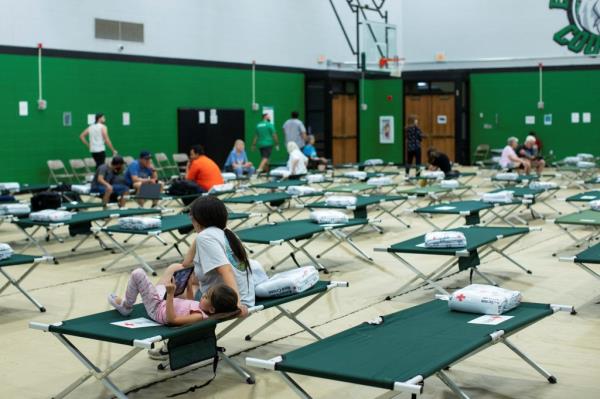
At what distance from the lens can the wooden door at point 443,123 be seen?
26.5 meters

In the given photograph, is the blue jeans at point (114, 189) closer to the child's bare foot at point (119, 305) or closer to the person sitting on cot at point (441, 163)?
the person sitting on cot at point (441, 163)

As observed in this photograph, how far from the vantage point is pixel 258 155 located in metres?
23.6

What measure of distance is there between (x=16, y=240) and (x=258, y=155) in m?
12.5

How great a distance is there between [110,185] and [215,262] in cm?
864

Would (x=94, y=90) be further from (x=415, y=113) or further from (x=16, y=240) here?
(x=415, y=113)

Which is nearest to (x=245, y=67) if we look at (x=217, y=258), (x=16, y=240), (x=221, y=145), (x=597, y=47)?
(x=221, y=145)

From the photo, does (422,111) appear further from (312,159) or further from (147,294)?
(147,294)

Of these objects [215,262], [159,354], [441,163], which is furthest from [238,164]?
[215,262]

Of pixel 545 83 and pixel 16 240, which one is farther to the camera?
pixel 545 83

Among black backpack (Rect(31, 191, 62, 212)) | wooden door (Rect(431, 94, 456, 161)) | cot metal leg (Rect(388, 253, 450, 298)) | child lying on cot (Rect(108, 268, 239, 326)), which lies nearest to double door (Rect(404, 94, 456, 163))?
wooden door (Rect(431, 94, 456, 161))

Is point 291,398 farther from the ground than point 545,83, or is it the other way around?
point 545,83

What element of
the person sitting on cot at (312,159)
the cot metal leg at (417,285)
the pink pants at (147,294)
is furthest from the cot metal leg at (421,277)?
the person sitting on cot at (312,159)

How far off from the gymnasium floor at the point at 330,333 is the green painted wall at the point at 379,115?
17386 millimetres

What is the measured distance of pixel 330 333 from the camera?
643cm
